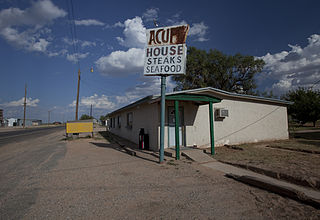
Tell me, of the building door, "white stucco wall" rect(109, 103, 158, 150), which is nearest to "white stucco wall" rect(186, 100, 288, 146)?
the building door

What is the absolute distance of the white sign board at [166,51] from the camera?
656 cm

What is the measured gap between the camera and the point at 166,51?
6688 mm

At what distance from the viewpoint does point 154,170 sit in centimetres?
554

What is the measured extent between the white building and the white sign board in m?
1.15

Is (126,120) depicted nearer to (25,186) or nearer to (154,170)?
(154,170)

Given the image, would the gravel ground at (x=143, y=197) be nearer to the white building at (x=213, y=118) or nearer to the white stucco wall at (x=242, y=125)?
the white building at (x=213, y=118)

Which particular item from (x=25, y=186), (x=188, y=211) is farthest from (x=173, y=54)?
(x=25, y=186)

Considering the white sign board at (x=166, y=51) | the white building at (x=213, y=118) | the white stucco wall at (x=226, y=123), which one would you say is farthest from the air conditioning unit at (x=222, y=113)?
the white sign board at (x=166, y=51)

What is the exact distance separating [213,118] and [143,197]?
7249 mm

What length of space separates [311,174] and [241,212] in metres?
2.93

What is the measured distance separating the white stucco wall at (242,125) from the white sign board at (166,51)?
12.1ft

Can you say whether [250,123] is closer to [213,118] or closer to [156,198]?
[213,118]

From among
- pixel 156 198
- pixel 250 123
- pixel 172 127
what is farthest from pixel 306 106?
pixel 156 198

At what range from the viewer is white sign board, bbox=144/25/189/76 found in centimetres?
656
